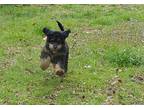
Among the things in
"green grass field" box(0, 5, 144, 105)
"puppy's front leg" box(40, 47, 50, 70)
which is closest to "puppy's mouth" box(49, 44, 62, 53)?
"puppy's front leg" box(40, 47, 50, 70)

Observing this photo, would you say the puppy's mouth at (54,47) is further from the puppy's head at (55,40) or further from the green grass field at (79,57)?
the green grass field at (79,57)

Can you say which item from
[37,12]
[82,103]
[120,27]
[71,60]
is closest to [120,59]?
[71,60]

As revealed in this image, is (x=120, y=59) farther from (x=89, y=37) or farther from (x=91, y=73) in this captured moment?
(x=89, y=37)

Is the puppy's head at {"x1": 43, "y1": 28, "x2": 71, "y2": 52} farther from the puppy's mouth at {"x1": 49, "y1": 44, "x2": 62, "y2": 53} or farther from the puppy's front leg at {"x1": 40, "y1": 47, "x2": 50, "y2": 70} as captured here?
the puppy's front leg at {"x1": 40, "y1": 47, "x2": 50, "y2": 70}

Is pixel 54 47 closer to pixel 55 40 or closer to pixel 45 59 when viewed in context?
pixel 55 40

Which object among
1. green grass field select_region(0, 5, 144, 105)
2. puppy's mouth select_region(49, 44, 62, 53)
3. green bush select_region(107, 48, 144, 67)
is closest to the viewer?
puppy's mouth select_region(49, 44, 62, 53)

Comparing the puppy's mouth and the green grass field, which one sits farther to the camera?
the green grass field

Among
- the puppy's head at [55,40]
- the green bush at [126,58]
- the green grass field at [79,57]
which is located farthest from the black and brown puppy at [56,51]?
the green bush at [126,58]
